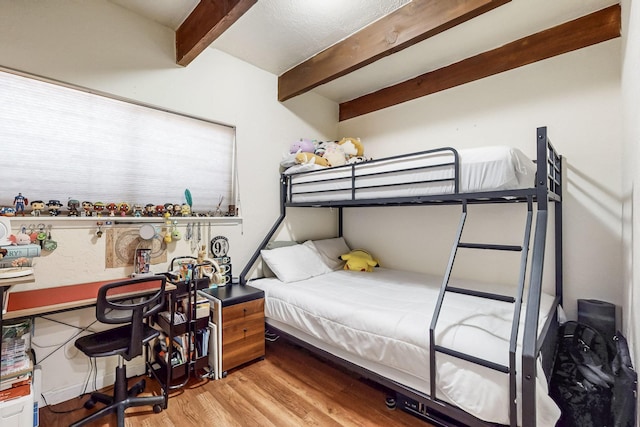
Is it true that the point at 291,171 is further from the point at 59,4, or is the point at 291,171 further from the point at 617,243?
the point at 617,243

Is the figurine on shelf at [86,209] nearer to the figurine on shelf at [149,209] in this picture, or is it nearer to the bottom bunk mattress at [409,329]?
the figurine on shelf at [149,209]

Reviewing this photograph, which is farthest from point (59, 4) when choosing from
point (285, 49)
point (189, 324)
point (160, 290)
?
point (189, 324)

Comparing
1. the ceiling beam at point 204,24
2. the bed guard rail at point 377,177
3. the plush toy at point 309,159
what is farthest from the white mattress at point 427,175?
the ceiling beam at point 204,24

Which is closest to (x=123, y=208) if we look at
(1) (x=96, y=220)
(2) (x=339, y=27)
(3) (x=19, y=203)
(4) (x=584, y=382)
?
(1) (x=96, y=220)

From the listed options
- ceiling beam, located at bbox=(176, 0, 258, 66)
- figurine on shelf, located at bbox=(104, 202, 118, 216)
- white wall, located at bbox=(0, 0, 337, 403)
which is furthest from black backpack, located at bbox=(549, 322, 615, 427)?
figurine on shelf, located at bbox=(104, 202, 118, 216)

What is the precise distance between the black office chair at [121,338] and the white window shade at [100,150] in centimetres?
81

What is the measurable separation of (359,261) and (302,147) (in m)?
1.44

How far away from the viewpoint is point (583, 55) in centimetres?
220

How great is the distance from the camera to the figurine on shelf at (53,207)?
5.90 ft

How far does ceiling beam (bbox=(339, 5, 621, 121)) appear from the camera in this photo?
2.11 m

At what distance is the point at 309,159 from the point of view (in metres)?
2.97

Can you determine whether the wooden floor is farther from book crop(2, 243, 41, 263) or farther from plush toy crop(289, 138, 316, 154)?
plush toy crop(289, 138, 316, 154)

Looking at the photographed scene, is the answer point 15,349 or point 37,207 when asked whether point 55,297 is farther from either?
point 37,207

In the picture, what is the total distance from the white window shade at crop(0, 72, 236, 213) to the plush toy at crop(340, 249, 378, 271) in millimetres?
1476
